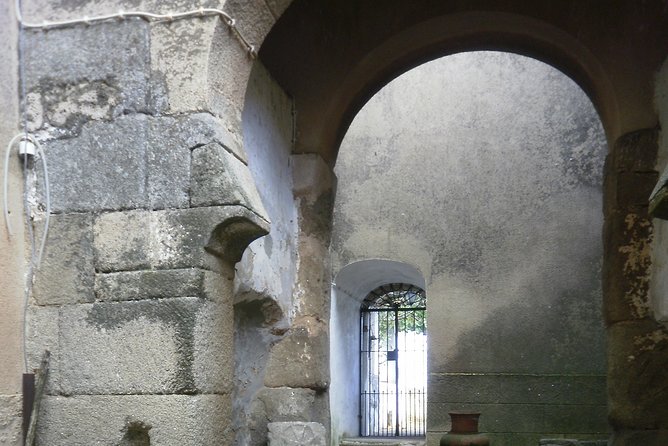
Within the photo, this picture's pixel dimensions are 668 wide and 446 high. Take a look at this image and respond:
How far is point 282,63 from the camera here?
543cm

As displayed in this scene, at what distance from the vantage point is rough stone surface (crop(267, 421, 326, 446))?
499 cm

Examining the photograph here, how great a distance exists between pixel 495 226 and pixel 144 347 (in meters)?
6.70

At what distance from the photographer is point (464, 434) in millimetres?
7180

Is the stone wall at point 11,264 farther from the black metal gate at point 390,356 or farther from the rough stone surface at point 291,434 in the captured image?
the black metal gate at point 390,356

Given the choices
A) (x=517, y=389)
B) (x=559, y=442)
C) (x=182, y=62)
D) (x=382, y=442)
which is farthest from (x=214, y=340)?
(x=382, y=442)

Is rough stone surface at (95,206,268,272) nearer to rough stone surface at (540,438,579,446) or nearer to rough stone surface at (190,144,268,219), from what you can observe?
rough stone surface at (190,144,268,219)

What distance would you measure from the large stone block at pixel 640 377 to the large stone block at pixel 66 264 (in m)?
3.22

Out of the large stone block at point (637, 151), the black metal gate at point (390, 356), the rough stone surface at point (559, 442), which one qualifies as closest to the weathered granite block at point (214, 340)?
the large stone block at point (637, 151)

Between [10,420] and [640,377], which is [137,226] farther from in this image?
[640,377]

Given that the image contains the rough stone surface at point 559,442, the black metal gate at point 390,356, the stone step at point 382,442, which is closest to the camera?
the rough stone surface at point 559,442

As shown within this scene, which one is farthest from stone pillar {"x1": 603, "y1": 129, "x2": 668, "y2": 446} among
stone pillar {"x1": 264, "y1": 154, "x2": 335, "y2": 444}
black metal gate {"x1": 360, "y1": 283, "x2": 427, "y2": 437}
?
black metal gate {"x1": 360, "y1": 283, "x2": 427, "y2": 437}

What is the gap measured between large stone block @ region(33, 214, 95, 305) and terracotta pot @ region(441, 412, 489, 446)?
14.4 feet

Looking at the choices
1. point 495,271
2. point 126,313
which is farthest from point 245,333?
point 495,271

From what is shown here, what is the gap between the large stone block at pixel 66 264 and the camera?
3.55 metres
